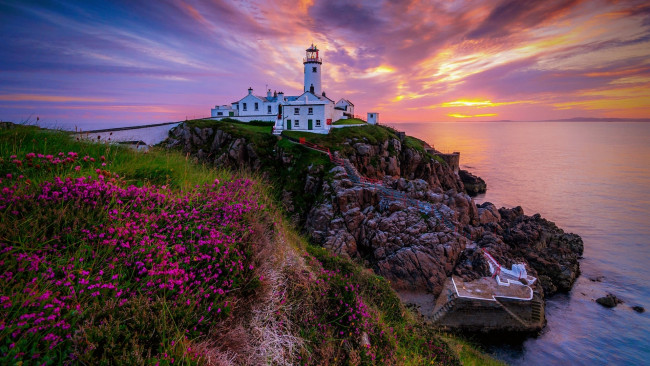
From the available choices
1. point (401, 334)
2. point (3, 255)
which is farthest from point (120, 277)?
point (401, 334)

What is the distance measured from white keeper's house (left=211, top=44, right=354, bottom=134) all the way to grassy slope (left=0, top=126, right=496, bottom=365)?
3904 centimetres

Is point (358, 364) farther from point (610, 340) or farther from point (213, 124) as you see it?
point (213, 124)

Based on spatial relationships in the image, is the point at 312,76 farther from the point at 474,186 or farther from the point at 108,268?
the point at 108,268

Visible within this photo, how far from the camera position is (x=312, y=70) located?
186 ft

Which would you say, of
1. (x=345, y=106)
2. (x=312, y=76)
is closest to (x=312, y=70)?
(x=312, y=76)

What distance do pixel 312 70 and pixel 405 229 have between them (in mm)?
42788

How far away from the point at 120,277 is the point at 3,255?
4.34 ft

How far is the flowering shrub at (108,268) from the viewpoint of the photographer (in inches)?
118

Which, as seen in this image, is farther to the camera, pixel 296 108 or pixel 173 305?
pixel 296 108

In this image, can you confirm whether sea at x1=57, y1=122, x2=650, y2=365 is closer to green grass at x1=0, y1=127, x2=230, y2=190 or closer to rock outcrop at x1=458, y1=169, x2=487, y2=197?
green grass at x1=0, y1=127, x2=230, y2=190

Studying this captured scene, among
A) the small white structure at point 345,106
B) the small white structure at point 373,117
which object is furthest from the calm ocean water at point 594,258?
the small white structure at point 345,106

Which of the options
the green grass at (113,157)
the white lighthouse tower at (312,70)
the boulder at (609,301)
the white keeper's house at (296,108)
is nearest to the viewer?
the green grass at (113,157)

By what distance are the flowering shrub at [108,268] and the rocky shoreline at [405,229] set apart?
11839 mm

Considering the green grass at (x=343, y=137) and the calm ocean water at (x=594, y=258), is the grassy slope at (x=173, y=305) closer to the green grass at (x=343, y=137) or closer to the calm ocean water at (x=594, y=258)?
the calm ocean water at (x=594, y=258)
